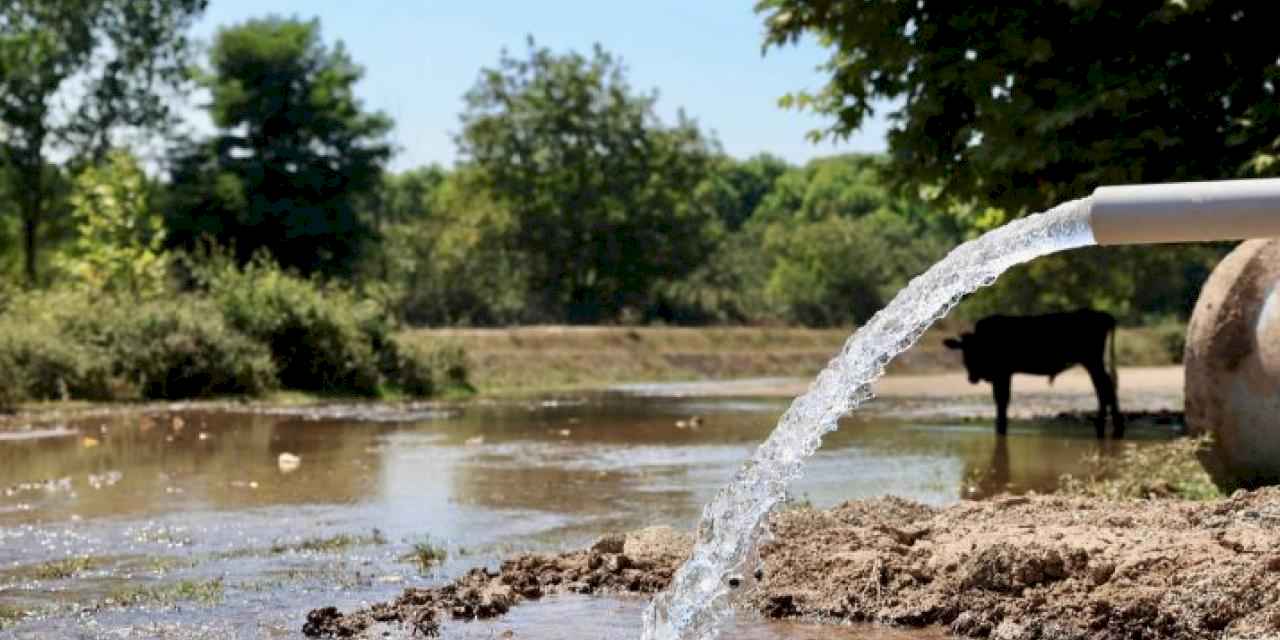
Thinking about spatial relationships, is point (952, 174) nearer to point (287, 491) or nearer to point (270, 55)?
point (287, 491)

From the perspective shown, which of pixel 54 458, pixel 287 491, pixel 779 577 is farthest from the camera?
pixel 54 458

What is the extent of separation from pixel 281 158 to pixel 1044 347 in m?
40.5

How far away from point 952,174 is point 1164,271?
42502 mm

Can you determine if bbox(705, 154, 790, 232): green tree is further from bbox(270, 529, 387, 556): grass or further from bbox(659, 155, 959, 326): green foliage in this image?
bbox(270, 529, 387, 556): grass

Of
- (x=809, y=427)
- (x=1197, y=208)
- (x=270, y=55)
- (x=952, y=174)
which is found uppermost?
(x=270, y=55)

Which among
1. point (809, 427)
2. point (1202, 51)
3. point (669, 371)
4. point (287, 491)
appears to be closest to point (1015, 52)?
point (1202, 51)

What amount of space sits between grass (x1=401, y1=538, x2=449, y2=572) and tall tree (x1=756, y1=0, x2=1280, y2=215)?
11162mm

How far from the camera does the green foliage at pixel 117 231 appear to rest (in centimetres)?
4588

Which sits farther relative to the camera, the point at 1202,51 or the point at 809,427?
the point at 1202,51

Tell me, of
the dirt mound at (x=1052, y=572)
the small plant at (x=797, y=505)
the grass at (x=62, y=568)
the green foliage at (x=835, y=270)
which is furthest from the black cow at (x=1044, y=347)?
the green foliage at (x=835, y=270)

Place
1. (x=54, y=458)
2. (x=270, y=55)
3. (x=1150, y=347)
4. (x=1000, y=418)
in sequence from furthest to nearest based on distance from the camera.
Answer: (x=1150, y=347)
(x=270, y=55)
(x=1000, y=418)
(x=54, y=458)

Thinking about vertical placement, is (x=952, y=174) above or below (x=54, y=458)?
above

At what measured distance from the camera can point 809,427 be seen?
782 cm

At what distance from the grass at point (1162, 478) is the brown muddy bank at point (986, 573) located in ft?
5.55
